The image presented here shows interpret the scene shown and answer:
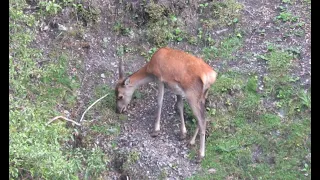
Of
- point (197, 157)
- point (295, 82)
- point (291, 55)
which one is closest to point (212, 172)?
point (197, 157)

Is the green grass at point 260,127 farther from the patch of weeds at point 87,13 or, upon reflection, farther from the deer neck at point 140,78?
the patch of weeds at point 87,13

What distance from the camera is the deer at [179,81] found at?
29.5 ft

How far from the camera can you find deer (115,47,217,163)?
29.5 feet

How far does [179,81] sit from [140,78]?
41.3 inches

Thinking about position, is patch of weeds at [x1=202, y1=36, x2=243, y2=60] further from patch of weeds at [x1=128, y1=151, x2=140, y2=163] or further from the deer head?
patch of weeds at [x1=128, y1=151, x2=140, y2=163]

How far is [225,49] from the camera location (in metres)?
10.8

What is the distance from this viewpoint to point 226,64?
34.4ft

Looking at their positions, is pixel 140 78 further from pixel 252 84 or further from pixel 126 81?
pixel 252 84

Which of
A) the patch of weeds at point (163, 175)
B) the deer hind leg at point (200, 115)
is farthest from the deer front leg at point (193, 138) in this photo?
the patch of weeds at point (163, 175)

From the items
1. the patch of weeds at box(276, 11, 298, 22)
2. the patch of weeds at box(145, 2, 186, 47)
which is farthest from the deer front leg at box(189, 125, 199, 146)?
the patch of weeds at box(276, 11, 298, 22)

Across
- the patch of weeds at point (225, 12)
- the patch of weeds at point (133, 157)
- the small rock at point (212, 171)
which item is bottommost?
the patch of weeds at point (133, 157)

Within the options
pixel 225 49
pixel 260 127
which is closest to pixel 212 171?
pixel 260 127

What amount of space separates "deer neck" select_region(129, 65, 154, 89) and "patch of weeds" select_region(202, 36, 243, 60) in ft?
4.82
